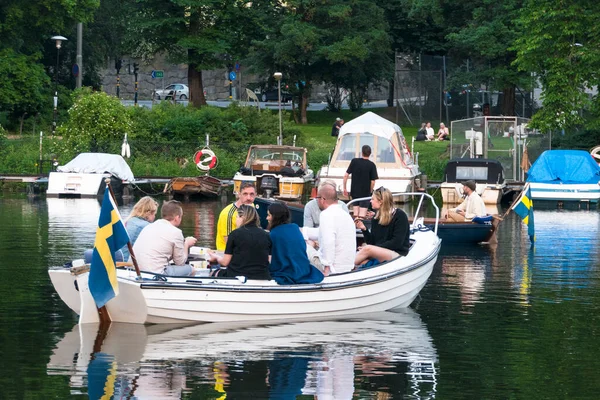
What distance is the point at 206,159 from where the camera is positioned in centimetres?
4266

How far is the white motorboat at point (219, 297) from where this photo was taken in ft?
47.2

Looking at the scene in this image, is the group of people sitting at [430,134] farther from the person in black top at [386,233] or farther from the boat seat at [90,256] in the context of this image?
the boat seat at [90,256]

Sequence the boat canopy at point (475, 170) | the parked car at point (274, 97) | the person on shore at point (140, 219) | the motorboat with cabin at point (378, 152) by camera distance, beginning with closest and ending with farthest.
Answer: the person on shore at point (140, 219) < the motorboat with cabin at point (378, 152) < the boat canopy at point (475, 170) < the parked car at point (274, 97)

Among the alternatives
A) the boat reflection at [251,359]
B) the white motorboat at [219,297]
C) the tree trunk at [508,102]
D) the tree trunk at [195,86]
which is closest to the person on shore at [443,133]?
the tree trunk at [508,102]

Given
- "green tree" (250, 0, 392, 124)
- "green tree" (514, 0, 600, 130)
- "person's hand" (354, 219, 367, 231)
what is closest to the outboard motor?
"green tree" (514, 0, 600, 130)

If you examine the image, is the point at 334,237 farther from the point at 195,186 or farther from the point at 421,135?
the point at 421,135

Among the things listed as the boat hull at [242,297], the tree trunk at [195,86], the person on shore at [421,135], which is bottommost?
the boat hull at [242,297]

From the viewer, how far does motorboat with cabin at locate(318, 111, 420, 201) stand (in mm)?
37312

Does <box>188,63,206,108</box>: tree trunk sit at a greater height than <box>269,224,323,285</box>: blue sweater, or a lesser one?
greater

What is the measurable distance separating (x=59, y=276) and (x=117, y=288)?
112 centimetres

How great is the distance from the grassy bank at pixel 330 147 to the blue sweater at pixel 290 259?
2763cm

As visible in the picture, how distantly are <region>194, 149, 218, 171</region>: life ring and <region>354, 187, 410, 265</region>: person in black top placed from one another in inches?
1017

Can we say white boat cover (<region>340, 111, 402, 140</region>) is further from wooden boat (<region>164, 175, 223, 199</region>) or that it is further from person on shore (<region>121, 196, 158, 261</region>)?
person on shore (<region>121, 196, 158, 261</region>)

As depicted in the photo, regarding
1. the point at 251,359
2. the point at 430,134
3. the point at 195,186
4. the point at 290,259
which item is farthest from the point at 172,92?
the point at 251,359
